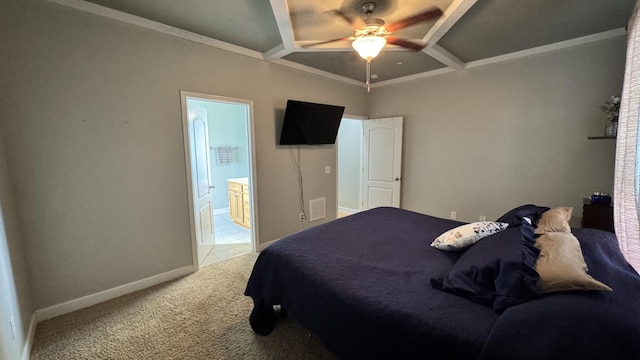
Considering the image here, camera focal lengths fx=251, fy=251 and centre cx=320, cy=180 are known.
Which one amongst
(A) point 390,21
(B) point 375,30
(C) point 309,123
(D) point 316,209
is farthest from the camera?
(D) point 316,209

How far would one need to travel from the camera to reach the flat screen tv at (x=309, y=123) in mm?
3361

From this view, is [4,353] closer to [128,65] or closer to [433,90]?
[128,65]

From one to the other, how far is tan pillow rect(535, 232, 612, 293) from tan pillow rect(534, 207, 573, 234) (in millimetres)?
324

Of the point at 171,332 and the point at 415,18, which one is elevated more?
the point at 415,18

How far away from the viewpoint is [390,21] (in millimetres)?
2293

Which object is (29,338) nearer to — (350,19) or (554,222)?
(350,19)

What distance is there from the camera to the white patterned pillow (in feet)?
5.50

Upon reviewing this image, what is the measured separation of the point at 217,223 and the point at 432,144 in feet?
13.6

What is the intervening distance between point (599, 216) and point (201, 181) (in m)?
4.27

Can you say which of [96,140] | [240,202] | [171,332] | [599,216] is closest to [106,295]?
[171,332]

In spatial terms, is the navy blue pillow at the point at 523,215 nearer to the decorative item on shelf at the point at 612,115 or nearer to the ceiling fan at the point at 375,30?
the decorative item on shelf at the point at 612,115

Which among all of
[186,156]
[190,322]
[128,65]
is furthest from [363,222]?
[128,65]

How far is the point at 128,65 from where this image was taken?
2.29 meters

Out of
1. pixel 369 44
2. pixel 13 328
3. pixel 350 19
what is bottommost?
pixel 13 328
